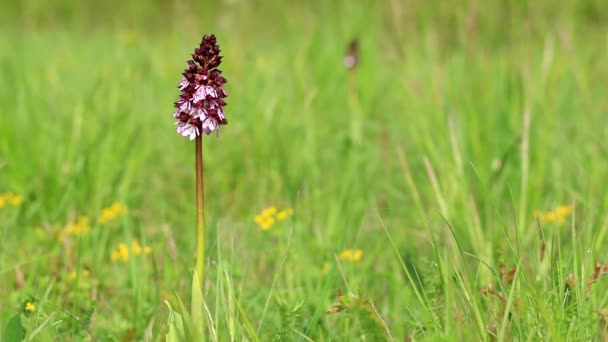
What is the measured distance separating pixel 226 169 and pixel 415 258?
1.05 meters

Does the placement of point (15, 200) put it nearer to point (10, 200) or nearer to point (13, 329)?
point (10, 200)

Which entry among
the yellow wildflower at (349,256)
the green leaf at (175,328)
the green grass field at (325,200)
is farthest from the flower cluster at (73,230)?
the green leaf at (175,328)

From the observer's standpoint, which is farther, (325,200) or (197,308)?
(325,200)

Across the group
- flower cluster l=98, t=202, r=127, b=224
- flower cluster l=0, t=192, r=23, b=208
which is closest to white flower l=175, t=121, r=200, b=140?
flower cluster l=98, t=202, r=127, b=224

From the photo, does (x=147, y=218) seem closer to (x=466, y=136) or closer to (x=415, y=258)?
(x=415, y=258)

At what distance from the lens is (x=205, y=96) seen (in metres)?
1.26

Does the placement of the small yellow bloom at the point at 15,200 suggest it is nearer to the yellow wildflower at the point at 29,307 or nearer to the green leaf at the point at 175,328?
the yellow wildflower at the point at 29,307

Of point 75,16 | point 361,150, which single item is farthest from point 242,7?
point 75,16

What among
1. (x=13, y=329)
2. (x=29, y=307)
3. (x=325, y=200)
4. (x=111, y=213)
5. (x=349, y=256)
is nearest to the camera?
(x=13, y=329)

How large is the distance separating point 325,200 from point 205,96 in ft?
4.50

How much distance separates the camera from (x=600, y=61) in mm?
4199

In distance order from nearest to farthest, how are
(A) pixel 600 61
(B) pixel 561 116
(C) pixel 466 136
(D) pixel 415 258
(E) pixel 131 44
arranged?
1. (D) pixel 415 258
2. (C) pixel 466 136
3. (B) pixel 561 116
4. (A) pixel 600 61
5. (E) pixel 131 44

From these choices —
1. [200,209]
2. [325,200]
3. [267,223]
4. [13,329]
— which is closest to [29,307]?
[13,329]

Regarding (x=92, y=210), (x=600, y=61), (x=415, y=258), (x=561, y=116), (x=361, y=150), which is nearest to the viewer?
(x=415, y=258)
